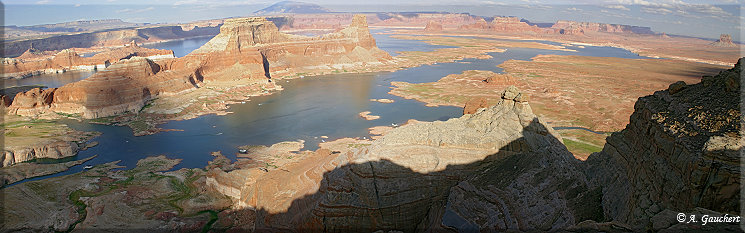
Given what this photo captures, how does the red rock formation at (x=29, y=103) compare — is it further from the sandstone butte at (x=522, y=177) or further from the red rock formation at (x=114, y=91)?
the sandstone butte at (x=522, y=177)

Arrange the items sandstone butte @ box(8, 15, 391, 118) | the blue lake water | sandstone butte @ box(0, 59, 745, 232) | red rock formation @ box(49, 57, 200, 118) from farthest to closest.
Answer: sandstone butte @ box(8, 15, 391, 118) < red rock formation @ box(49, 57, 200, 118) < the blue lake water < sandstone butte @ box(0, 59, 745, 232)

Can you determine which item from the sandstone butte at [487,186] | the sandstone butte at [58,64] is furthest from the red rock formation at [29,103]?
the sandstone butte at [58,64]

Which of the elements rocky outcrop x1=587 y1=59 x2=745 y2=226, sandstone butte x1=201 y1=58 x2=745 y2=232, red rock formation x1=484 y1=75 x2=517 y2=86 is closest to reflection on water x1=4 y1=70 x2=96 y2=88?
red rock formation x1=484 y1=75 x2=517 y2=86

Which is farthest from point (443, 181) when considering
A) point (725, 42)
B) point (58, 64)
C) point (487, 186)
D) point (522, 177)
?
point (725, 42)

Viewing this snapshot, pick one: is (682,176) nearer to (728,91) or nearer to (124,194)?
(728,91)

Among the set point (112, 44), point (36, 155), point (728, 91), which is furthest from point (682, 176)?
point (112, 44)

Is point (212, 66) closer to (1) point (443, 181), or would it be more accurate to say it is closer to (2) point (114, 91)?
(2) point (114, 91)

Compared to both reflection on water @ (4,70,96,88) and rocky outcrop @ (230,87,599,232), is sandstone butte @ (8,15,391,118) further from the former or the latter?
rocky outcrop @ (230,87,599,232)

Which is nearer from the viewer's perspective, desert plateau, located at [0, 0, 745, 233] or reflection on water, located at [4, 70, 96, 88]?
desert plateau, located at [0, 0, 745, 233]
